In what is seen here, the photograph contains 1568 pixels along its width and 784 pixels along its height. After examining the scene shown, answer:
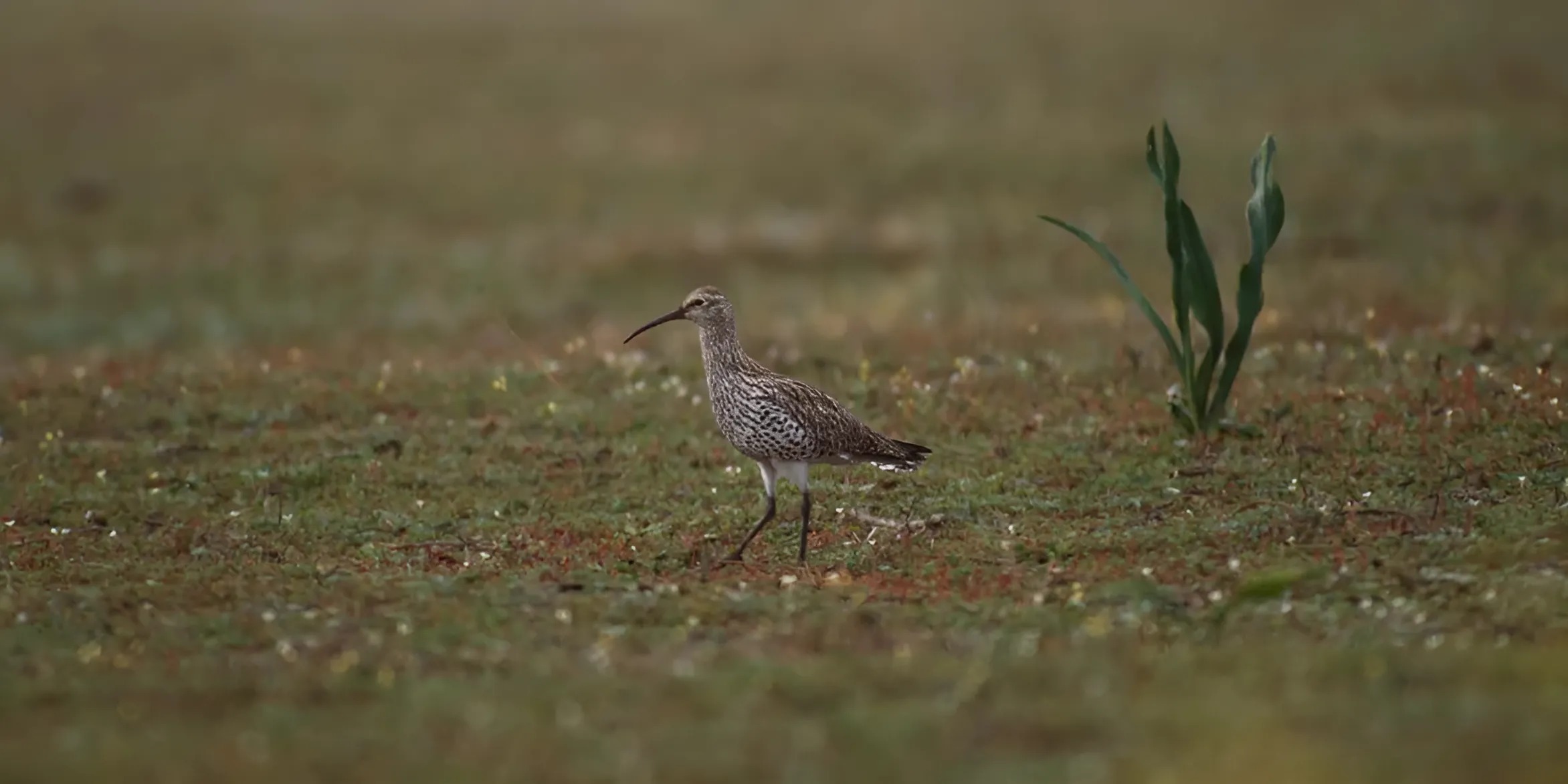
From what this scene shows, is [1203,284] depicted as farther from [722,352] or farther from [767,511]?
[767,511]

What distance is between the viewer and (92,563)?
14.1 meters

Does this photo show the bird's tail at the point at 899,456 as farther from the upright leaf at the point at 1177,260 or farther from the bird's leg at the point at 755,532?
the upright leaf at the point at 1177,260

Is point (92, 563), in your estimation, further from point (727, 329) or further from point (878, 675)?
point (878, 675)

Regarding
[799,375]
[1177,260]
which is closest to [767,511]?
[1177,260]

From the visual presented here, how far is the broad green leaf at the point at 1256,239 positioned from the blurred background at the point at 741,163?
19.4ft

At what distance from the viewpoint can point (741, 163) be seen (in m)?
40.0

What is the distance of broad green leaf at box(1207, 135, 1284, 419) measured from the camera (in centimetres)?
1647

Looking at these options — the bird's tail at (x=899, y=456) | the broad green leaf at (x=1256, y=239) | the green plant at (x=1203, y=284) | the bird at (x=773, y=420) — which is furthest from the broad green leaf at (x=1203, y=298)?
the bird at (x=773, y=420)

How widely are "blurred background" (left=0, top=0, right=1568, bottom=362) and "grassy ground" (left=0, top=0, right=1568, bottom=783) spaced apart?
17 cm

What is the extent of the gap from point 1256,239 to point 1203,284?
23.2 inches

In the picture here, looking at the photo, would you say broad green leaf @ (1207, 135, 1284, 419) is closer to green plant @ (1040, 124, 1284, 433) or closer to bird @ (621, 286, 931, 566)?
green plant @ (1040, 124, 1284, 433)

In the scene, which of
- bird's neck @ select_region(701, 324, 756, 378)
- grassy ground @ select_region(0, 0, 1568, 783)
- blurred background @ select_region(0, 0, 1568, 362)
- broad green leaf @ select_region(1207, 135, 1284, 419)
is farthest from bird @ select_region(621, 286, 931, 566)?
blurred background @ select_region(0, 0, 1568, 362)

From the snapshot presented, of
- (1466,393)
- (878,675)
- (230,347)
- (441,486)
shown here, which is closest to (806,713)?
(878,675)

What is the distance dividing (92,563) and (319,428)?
5.50 meters
